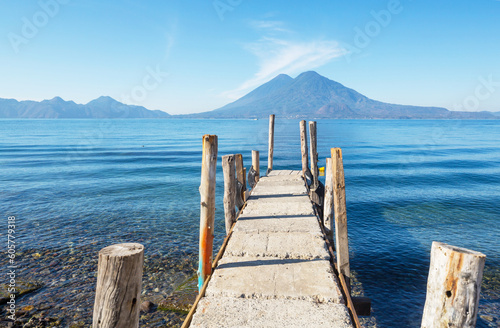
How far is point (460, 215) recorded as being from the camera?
45.9 ft

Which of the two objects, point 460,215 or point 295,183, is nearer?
point 295,183

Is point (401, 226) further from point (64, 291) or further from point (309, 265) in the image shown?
point (64, 291)

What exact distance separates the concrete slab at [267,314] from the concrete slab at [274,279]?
0.15 meters

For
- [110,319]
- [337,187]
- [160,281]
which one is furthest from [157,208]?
[110,319]

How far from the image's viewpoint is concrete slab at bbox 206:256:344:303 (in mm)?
4531

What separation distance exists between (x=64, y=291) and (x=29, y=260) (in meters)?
2.49

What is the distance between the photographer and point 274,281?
4875 millimetres

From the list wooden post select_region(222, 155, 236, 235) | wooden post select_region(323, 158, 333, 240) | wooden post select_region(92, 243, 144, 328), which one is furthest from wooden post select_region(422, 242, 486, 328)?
wooden post select_region(222, 155, 236, 235)

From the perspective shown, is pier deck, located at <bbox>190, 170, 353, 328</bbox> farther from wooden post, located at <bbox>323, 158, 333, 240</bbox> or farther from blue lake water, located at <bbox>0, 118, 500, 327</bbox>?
blue lake water, located at <bbox>0, 118, 500, 327</bbox>

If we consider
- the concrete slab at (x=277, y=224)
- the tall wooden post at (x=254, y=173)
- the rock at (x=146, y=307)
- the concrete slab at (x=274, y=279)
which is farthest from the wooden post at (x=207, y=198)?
the tall wooden post at (x=254, y=173)

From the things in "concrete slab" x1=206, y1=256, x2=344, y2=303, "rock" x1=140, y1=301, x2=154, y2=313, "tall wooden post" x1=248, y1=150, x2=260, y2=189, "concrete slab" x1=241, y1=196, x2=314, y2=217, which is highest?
"tall wooden post" x1=248, y1=150, x2=260, y2=189

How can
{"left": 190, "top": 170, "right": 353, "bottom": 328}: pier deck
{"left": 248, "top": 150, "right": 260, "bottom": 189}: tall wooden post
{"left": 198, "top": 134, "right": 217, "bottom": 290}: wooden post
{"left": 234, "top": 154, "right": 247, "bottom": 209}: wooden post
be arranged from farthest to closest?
{"left": 248, "top": 150, "right": 260, "bottom": 189}: tall wooden post < {"left": 234, "top": 154, "right": 247, "bottom": 209}: wooden post < {"left": 198, "top": 134, "right": 217, "bottom": 290}: wooden post < {"left": 190, "top": 170, "right": 353, "bottom": 328}: pier deck

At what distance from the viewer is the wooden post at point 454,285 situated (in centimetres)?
268

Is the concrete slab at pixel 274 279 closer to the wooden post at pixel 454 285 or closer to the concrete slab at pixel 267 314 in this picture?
the concrete slab at pixel 267 314
